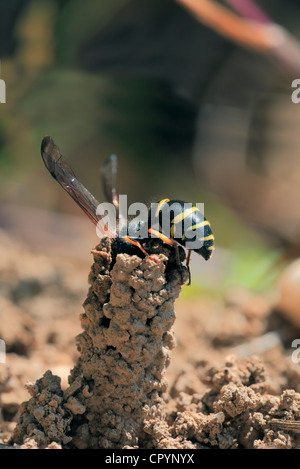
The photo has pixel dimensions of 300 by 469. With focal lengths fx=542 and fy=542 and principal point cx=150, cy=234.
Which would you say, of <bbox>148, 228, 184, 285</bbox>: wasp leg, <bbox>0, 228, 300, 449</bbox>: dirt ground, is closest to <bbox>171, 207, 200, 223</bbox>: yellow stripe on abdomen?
<bbox>148, 228, 184, 285</bbox>: wasp leg

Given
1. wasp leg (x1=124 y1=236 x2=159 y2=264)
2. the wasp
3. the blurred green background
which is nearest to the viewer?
wasp leg (x1=124 y1=236 x2=159 y2=264)

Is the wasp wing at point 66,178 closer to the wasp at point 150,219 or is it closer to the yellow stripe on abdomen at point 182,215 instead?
the wasp at point 150,219

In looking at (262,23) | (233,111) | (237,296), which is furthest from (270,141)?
(237,296)

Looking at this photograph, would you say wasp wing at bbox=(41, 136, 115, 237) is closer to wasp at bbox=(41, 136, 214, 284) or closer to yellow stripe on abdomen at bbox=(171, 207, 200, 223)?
wasp at bbox=(41, 136, 214, 284)

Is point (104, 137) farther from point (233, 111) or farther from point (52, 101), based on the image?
point (233, 111)
